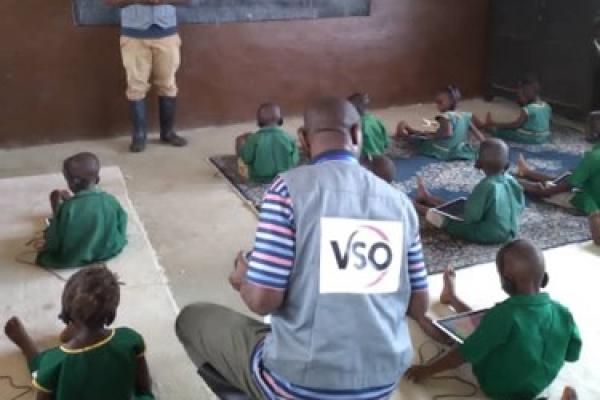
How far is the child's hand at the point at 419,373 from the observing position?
2.07 metres

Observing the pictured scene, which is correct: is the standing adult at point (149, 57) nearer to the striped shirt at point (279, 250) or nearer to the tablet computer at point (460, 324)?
the tablet computer at point (460, 324)

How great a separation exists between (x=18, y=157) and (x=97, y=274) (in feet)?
9.44

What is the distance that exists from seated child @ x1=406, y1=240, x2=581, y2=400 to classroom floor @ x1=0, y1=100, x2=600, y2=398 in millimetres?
574

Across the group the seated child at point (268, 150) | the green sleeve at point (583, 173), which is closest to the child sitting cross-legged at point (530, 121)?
the green sleeve at point (583, 173)

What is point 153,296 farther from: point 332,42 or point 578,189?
point 332,42

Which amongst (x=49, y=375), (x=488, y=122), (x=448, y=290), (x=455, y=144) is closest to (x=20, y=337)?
(x=49, y=375)

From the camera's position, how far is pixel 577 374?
2.11 m

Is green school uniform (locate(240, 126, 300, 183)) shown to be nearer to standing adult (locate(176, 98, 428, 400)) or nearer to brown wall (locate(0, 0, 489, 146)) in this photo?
brown wall (locate(0, 0, 489, 146))

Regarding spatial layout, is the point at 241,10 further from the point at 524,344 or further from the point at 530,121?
the point at 524,344

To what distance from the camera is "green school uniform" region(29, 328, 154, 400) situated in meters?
1.68

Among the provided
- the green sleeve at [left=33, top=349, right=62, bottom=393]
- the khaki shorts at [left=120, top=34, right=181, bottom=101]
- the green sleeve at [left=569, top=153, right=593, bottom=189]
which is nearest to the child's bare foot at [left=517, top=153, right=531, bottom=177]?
the green sleeve at [left=569, top=153, right=593, bottom=189]

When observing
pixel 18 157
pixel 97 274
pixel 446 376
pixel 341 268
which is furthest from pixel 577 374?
pixel 18 157

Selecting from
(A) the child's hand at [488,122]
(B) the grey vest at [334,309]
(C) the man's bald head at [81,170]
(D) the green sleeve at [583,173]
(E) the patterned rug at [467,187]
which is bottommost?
(E) the patterned rug at [467,187]

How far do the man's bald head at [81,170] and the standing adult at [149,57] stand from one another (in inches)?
66.1
